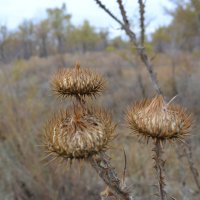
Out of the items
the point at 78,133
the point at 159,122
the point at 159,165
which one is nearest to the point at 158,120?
the point at 159,122

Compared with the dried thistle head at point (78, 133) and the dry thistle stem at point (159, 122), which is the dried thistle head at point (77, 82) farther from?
the dry thistle stem at point (159, 122)

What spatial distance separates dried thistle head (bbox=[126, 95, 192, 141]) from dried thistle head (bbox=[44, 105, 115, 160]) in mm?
106

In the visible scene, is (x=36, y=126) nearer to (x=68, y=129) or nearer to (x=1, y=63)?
(x=1, y=63)

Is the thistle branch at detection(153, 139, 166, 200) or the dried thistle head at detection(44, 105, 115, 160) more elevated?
the dried thistle head at detection(44, 105, 115, 160)

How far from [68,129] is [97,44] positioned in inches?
2728

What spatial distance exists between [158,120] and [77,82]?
16.8 inches

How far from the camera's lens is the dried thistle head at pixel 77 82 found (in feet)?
5.40

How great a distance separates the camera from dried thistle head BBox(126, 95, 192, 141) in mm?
1399

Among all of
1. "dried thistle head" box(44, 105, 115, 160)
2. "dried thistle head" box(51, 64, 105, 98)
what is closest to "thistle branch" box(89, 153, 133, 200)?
"dried thistle head" box(44, 105, 115, 160)

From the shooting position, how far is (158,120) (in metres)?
1.40

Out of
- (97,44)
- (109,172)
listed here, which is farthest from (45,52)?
(109,172)

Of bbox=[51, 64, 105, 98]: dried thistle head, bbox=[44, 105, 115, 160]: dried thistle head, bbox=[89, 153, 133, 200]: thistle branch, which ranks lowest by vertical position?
bbox=[89, 153, 133, 200]: thistle branch

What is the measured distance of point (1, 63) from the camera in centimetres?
596

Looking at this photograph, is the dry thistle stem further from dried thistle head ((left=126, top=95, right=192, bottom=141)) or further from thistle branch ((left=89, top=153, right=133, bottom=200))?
thistle branch ((left=89, top=153, right=133, bottom=200))
